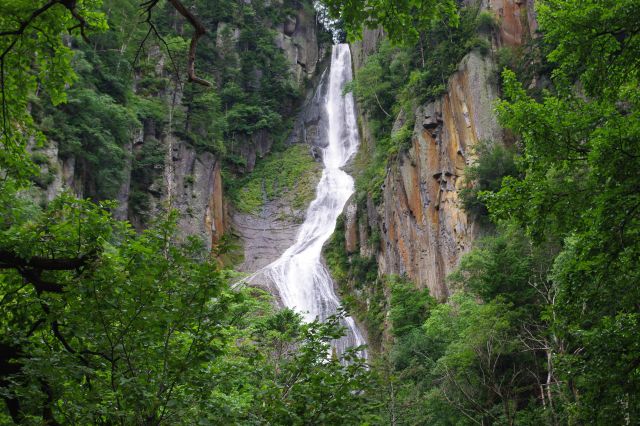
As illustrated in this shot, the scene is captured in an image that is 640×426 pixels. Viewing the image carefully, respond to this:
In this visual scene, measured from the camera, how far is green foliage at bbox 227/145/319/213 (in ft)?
156

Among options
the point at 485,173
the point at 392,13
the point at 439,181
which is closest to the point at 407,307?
the point at 485,173

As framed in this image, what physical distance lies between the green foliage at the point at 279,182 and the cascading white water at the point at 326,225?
1.26m

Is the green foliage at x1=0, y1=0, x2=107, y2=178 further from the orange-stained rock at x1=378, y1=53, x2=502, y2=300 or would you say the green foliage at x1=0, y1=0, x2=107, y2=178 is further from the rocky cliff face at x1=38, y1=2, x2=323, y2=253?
the rocky cliff face at x1=38, y1=2, x2=323, y2=253

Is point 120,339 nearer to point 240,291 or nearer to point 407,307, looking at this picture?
point 240,291

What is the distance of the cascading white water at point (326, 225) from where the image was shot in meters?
33.1

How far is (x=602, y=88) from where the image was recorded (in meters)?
7.52

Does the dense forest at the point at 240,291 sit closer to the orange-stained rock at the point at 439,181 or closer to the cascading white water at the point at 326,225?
the orange-stained rock at the point at 439,181

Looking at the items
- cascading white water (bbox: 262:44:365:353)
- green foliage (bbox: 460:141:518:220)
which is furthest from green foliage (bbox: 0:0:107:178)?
green foliage (bbox: 460:141:518:220)

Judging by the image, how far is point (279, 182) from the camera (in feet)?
164

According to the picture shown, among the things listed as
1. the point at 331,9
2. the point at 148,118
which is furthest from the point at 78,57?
the point at 331,9

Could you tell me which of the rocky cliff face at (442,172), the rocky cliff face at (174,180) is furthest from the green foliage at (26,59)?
the rocky cliff face at (174,180)

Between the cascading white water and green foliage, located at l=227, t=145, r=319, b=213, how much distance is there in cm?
126

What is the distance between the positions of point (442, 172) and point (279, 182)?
22.9 m

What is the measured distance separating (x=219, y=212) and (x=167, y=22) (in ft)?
63.8
